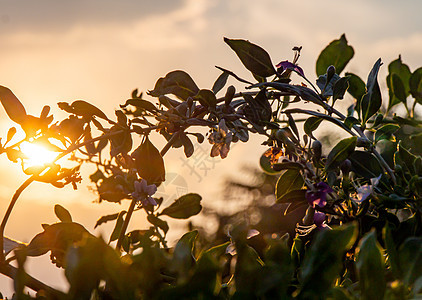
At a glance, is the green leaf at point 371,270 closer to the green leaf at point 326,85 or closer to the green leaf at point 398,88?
the green leaf at point 326,85

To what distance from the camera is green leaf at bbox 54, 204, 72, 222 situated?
1.01 metres

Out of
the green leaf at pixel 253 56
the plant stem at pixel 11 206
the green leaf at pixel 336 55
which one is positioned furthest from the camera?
the green leaf at pixel 336 55

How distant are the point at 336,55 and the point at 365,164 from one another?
374 mm

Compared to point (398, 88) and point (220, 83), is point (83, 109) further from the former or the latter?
point (398, 88)

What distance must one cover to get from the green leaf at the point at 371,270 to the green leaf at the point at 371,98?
2.04 ft

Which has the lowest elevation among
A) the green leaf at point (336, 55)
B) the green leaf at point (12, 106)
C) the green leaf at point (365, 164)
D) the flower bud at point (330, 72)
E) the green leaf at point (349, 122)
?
the green leaf at point (365, 164)

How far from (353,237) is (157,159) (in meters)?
0.61

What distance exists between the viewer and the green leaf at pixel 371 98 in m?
1.11

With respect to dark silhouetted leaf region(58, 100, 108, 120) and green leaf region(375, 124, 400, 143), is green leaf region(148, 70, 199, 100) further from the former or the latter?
green leaf region(375, 124, 400, 143)

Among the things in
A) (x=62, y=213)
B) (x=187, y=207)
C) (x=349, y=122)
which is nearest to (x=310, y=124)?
(x=349, y=122)

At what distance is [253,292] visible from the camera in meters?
0.53

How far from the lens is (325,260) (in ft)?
1.79

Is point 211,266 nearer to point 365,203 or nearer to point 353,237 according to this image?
point 353,237

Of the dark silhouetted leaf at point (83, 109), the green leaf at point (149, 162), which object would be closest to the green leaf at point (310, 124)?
the green leaf at point (149, 162)
